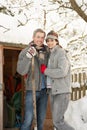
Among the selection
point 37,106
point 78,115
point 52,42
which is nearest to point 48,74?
point 52,42

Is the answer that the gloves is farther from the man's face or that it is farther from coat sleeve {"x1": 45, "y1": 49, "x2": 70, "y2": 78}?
coat sleeve {"x1": 45, "y1": 49, "x2": 70, "y2": 78}

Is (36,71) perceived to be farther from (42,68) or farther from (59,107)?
(59,107)

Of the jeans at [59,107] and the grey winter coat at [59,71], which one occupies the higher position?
the grey winter coat at [59,71]

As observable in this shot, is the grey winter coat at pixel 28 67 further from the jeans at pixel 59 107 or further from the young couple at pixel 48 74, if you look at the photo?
the jeans at pixel 59 107

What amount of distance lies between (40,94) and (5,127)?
8.56ft

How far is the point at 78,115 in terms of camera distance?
9.14 meters

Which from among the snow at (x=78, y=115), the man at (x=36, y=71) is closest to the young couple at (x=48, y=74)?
the man at (x=36, y=71)

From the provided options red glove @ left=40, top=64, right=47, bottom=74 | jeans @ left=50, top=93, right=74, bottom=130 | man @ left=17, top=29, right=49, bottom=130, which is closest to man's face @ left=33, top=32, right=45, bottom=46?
man @ left=17, top=29, right=49, bottom=130

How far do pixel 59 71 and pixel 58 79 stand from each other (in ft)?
0.52

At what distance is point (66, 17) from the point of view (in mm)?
15773

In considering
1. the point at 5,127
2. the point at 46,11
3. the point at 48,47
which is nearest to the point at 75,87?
the point at 5,127

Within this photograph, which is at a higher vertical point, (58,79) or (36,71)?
(36,71)

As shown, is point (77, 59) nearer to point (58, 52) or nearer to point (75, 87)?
point (75, 87)

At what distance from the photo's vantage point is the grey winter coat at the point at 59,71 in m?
6.02
